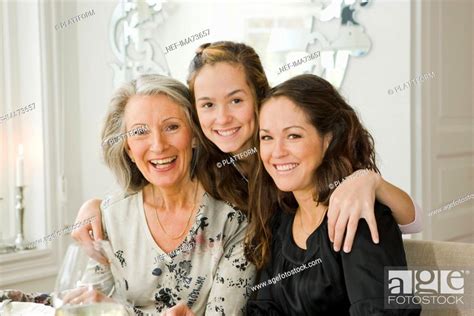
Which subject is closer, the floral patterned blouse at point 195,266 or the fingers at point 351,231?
the fingers at point 351,231

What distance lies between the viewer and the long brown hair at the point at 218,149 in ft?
5.97

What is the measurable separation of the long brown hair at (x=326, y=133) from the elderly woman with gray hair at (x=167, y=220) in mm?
76

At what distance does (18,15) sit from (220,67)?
5.58 ft

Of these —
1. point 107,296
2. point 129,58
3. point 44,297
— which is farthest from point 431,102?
point 107,296

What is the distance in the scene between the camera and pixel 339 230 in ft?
4.70

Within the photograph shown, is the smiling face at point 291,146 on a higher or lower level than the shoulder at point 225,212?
higher

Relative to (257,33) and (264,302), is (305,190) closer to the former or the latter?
(264,302)

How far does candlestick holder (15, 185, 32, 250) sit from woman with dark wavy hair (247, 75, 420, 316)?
1.69m

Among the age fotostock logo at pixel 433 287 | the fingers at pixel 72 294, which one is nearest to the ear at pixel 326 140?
the age fotostock logo at pixel 433 287

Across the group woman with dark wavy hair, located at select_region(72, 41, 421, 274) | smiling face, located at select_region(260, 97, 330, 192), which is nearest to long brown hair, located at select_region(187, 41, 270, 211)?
woman with dark wavy hair, located at select_region(72, 41, 421, 274)

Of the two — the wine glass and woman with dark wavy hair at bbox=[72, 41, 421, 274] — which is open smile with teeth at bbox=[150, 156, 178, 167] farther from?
the wine glass

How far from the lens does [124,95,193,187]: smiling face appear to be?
1750 millimetres

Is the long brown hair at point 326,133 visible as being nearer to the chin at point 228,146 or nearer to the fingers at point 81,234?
the chin at point 228,146

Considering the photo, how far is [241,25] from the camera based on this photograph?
342 cm
